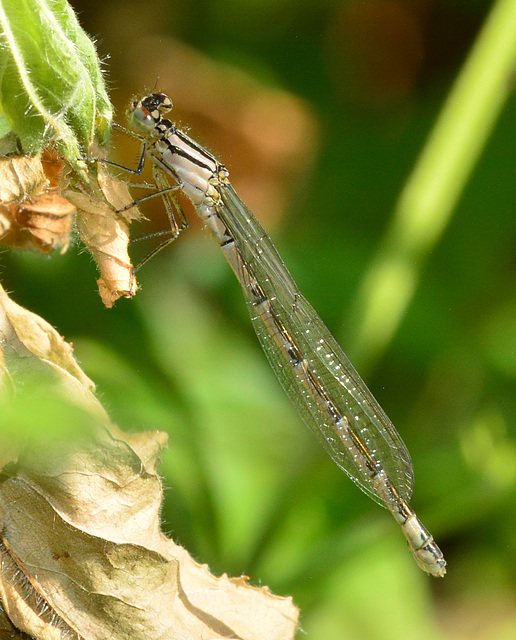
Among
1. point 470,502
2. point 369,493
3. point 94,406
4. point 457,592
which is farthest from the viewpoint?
point 457,592

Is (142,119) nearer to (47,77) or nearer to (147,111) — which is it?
(147,111)

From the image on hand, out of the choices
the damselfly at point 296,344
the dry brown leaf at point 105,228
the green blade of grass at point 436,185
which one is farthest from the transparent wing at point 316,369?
the dry brown leaf at point 105,228

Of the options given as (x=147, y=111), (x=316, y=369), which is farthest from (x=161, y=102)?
(x=316, y=369)

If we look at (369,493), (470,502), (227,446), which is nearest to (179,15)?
(227,446)

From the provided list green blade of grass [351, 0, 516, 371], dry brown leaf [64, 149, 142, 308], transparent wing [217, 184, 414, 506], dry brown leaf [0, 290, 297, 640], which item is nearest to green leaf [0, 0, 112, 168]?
dry brown leaf [64, 149, 142, 308]

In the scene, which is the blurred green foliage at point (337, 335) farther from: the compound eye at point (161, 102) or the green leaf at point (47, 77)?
the green leaf at point (47, 77)

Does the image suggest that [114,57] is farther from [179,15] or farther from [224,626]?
[224,626]

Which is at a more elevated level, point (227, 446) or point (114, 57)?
point (114, 57)
